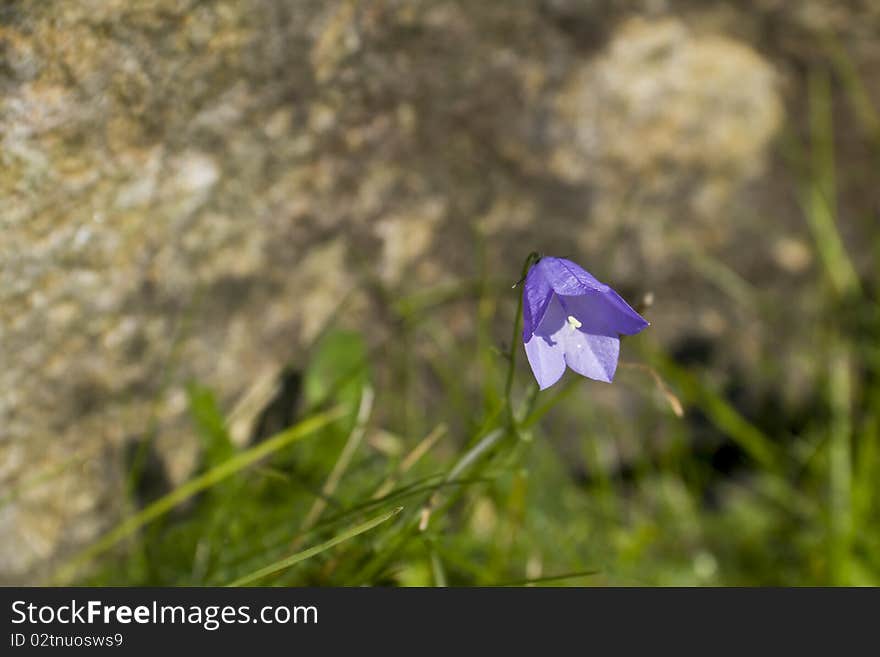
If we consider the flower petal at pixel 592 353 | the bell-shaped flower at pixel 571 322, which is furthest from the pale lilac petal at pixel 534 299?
the flower petal at pixel 592 353

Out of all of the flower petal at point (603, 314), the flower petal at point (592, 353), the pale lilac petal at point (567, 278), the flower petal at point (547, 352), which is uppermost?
the pale lilac petal at point (567, 278)

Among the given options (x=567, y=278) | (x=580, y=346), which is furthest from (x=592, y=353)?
(x=567, y=278)

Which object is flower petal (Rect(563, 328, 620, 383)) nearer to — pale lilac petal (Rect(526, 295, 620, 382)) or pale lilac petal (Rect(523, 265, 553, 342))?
pale lilac petal (Rect(526, 295, 620, 382))

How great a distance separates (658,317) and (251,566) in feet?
4.66

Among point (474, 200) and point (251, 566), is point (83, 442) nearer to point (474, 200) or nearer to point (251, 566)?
point (251, 566)

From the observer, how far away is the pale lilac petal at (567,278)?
5.16 ft

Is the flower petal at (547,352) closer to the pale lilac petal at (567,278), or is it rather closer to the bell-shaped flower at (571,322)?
the bell-shaped flower at (571,322)

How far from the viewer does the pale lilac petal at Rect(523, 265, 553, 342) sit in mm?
1541

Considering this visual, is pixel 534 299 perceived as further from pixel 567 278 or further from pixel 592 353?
pixel 592 353

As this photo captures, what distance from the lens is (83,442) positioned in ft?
7.07

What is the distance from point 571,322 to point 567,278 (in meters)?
0.14

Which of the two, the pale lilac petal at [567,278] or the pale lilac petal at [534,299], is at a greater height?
the pale lilac petal at [567,278]
